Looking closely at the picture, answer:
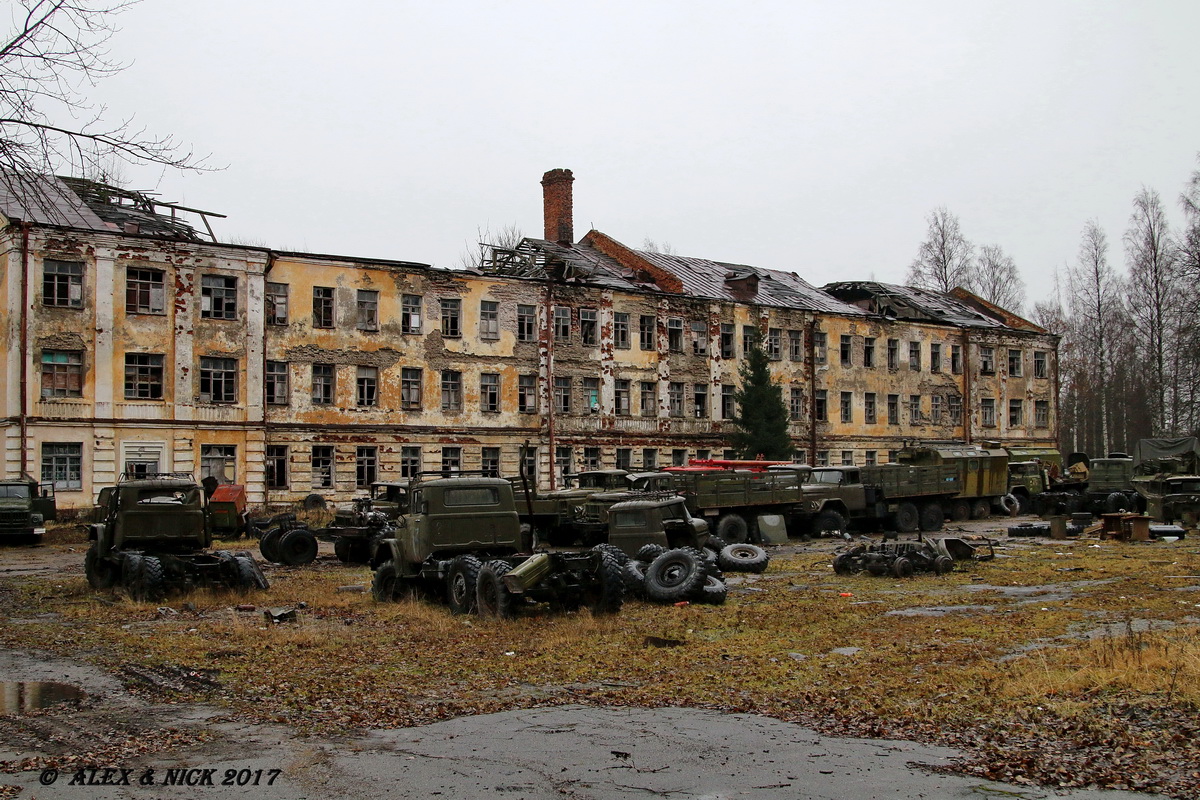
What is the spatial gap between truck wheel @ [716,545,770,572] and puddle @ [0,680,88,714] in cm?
1334

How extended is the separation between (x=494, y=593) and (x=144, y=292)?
2590 cm

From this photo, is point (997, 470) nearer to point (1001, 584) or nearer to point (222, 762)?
point (1001, 584)

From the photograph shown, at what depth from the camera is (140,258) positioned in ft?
117

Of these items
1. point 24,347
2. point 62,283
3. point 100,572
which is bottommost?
point 100,572

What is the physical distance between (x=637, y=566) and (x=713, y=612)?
179 centimetres

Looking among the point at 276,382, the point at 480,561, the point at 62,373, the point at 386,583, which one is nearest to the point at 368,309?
the point at 276,382

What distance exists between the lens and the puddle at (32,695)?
9.34 m

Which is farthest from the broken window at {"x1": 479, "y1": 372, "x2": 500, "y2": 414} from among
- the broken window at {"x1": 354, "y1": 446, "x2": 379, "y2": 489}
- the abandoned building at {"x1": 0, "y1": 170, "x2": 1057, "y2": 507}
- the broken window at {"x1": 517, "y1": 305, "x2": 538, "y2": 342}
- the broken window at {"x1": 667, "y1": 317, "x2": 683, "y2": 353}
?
the broken window at {"x1": 667, "y1": 317, "x2": 683, "y2": 353}

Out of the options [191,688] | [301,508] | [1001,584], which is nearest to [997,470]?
[1001,584]

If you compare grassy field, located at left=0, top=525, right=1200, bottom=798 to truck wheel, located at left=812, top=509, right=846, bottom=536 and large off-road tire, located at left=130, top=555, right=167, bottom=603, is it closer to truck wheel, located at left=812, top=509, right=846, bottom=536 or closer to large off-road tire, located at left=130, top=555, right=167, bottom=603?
large off-road tire, located at left=130, top=555, right=167, bottom=603

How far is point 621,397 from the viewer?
45.5 m

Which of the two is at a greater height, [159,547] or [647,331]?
[647,331]

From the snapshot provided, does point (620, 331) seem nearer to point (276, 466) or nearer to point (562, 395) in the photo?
point (562, 395)

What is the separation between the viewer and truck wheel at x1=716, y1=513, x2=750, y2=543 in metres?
29.1
